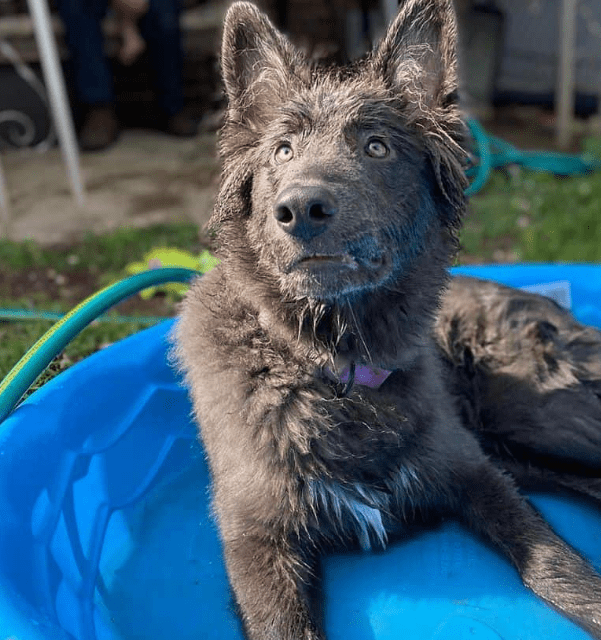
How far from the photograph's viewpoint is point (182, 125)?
7508 mm

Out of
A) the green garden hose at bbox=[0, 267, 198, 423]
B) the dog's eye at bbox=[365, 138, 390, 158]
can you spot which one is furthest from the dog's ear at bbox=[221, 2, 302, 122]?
the green garden hose at bbox=[0, 267, 198, 423]

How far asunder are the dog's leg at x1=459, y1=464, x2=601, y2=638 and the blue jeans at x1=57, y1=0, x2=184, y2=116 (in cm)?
551

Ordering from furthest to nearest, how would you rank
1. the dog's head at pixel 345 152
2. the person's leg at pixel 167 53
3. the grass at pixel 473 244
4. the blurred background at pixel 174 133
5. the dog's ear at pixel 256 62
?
the person's leg at pixel 167 53 < the blurred background at pixel 174 133 < the grass at pixel 473 244 < the dog's ear at pixel 256 62 < the dog's head at pixel 345 152

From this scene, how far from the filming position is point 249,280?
251 cm

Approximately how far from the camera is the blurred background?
17.9ft

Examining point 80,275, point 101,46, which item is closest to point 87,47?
point 101,46

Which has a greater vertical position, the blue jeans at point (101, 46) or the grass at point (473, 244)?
the blue jeans at point (101, 46)

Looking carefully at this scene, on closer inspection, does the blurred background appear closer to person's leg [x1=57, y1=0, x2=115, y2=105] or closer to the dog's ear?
person's leg [x1=57, y1=0, x2=115, y2=105]

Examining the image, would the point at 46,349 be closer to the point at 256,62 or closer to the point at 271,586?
the point at 271,586

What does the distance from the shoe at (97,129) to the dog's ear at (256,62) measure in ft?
16.3

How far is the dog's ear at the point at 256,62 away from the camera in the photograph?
2576mm

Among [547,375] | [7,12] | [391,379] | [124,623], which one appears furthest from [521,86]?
[124,623]

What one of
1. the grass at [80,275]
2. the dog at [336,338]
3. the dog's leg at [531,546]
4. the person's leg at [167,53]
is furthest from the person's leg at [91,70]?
the dog's leg at [531,546]

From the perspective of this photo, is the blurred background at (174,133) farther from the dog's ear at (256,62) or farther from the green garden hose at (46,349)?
the dog's ear at (256,62)
